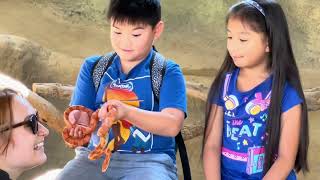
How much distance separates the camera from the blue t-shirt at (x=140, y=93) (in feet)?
6.34

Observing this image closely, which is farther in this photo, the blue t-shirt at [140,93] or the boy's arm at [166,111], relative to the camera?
the blue t-shirt at [140,93]

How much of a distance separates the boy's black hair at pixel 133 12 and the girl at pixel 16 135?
521mm

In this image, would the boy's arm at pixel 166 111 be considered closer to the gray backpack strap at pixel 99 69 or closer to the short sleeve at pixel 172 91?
the short sleeve at pixel 172 91

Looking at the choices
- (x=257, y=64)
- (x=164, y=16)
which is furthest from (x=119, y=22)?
(x=164, y=16)

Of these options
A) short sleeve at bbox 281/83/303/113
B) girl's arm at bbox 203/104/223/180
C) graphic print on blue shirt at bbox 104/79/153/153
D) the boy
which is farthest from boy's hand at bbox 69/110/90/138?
short sleeve at bbox 281/83/303/113

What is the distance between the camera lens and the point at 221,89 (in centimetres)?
206

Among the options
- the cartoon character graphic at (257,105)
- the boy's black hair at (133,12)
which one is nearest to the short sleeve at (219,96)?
the cartoon character graphic at (257,105)

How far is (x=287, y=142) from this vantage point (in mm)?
1922

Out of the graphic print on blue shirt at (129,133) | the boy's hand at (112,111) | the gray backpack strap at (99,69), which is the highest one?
the gray backpack strap at (99,69)

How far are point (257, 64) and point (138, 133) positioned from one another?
52 centimetres

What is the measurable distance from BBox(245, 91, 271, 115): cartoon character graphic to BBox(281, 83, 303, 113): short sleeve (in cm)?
6

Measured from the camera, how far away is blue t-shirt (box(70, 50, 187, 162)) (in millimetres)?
1934

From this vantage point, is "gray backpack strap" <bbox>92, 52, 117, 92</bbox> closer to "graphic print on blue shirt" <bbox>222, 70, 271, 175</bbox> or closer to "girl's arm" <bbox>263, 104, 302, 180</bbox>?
"graphic print on blue shirt" <bbox>222, 70, 271, 175</bbox>

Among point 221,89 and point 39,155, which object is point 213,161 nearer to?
point 221,89
